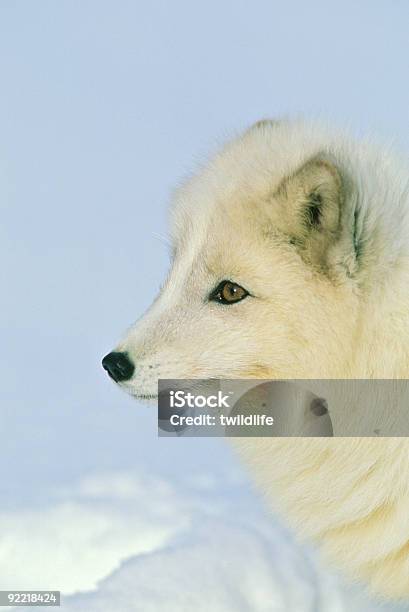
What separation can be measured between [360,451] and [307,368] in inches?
10.8

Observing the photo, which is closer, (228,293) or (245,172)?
(228,293)

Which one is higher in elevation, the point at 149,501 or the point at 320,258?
the point at 320,258

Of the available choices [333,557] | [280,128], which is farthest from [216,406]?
[280,128]

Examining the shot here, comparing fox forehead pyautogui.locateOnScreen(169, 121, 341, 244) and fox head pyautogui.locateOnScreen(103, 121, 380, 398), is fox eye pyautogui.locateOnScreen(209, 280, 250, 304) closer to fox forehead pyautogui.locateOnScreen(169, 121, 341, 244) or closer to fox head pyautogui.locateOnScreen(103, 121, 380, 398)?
fox head pyautogui.locateOnScreen(103, 121, 380, 398)

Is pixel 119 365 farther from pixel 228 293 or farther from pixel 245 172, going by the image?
pixel 245 172

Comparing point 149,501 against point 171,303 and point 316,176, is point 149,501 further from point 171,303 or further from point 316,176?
point 316,176

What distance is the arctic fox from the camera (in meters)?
1.89

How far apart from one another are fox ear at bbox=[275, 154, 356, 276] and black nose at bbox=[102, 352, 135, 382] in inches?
19.5

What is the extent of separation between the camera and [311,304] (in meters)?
1.91

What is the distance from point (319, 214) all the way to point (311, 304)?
21cm

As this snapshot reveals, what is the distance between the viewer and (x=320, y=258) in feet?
6.25

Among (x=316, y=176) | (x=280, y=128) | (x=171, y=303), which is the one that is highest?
(x=280, y=128)

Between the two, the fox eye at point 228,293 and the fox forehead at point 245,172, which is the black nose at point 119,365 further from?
the fox forehead at point 245,172

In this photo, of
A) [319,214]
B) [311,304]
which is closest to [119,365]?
[311,304]
